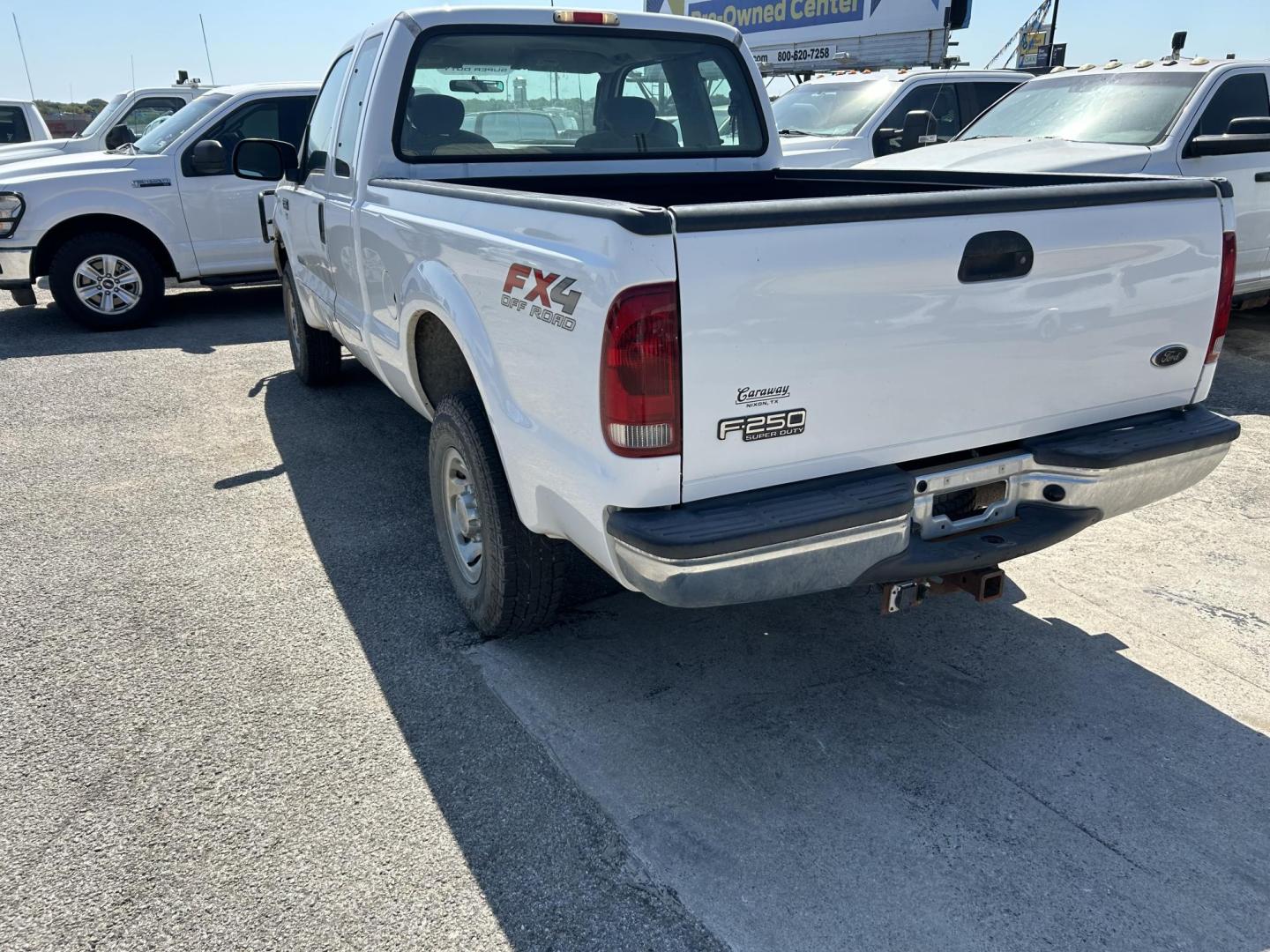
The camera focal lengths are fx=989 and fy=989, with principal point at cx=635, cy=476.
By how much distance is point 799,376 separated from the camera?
2402 millimetres

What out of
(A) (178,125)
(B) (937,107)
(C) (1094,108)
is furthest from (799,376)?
(B) (937,107)

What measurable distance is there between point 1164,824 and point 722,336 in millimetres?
1704

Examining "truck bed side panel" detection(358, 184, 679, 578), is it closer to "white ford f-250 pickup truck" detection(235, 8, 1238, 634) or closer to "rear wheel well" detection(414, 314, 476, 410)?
"white ford f-250 pickup truck" detection(235, 8, 1238, 634)

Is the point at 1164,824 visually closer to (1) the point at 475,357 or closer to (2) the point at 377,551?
(1) the point at 475,357

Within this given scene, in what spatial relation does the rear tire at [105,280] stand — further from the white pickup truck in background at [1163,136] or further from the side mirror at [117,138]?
the white pickup truck in background at [1163,136]

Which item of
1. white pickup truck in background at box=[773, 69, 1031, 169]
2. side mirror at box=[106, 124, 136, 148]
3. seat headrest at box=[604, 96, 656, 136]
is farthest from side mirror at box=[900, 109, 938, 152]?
side mirror at box=[106, 124, 136, 148]

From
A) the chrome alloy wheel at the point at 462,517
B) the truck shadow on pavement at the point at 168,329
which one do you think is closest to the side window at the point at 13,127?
the truck shadow on pavement at the point at 168,329

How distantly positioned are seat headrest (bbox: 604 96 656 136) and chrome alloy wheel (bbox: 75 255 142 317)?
5.87 meters

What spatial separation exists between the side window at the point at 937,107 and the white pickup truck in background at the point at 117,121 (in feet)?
28.2

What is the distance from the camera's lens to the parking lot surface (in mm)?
2283

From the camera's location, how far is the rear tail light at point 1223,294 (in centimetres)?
296

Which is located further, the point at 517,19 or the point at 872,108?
the point at 872,108

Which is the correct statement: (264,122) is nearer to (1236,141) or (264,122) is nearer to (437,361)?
(437,361)

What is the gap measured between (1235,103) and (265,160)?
21.3ft
